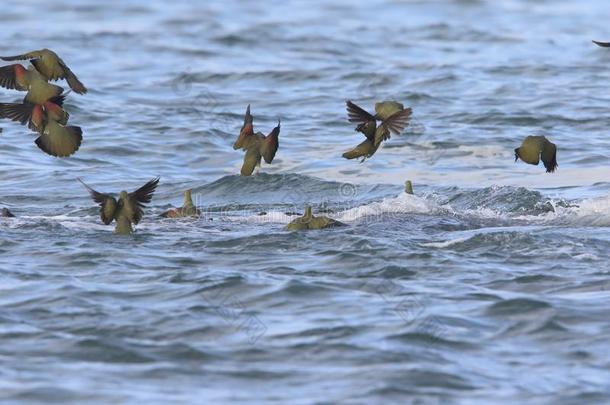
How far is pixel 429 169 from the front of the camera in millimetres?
14906

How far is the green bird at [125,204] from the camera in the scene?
412 inches

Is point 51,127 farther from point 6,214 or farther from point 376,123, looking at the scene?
point 376,123

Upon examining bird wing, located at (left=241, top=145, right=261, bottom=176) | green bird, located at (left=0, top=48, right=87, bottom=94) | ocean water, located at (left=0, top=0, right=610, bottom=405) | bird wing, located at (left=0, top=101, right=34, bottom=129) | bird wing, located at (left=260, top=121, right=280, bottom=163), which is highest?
green bird, located at (left=0, top=48, right=87, bottom=94)

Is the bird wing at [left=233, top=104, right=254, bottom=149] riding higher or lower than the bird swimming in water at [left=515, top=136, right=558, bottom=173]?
higher

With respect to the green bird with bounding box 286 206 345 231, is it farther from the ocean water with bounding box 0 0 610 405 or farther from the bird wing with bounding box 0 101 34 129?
the bird wing with bounding box 0 101 34 129

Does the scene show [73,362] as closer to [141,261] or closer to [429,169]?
[141,261]

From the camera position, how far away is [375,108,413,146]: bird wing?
34.8 ft

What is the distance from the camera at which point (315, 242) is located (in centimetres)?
1058

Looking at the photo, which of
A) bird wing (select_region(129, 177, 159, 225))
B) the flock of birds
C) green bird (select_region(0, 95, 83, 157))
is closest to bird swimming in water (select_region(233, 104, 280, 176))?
the flock of birds

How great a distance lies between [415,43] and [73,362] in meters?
17.6

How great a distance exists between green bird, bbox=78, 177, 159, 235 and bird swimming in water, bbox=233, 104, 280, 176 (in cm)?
82

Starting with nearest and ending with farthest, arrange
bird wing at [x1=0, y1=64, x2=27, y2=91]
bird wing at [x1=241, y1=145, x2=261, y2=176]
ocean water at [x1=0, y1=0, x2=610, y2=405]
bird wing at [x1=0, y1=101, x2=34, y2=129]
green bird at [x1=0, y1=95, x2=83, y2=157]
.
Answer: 1. ocean water at [x1=0, y1=0, x2=610, y2=405]
2. green bird at [x1=0, y1=95, x2=83, y2=157]
3. bird wing at [x1=0, y1=101, x2=34, y2=129]
4. bird wing at [x1=0, y1=64, x2=27, y2=91]
5. bird wing at [x1=241, y1=145, x2=261, y2=176]

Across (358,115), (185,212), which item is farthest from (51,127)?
(358,115)

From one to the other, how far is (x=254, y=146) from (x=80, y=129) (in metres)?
1.64
